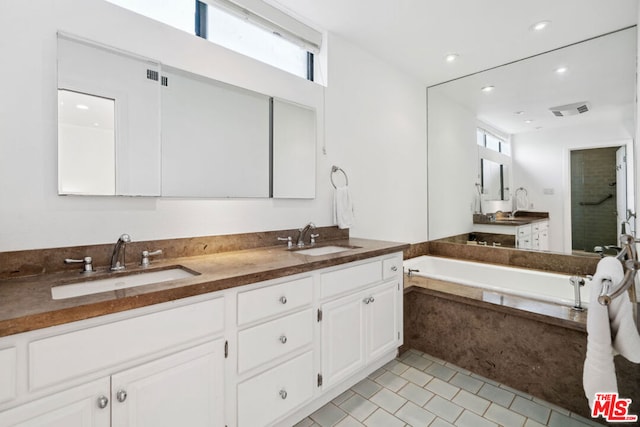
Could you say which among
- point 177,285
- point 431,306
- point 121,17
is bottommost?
point 431,306

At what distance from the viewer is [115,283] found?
139cm

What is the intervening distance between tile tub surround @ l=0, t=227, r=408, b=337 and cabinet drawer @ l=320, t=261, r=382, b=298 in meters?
0.07

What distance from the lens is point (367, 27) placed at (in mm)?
2424

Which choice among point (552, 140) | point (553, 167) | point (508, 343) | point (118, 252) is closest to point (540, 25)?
point (552, 140)

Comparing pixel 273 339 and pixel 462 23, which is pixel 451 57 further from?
pixel 273 339

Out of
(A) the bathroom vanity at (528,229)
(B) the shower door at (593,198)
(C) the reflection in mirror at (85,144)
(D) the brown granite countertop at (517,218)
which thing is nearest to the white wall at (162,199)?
(C) the reflection in mirror at (85,144)

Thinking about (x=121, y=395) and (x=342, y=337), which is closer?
(x=121, y=395)

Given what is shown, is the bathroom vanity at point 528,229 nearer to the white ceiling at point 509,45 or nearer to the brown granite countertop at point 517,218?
the brown granite countertop at point 517,218

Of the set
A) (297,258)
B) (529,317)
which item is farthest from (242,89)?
(529,317)

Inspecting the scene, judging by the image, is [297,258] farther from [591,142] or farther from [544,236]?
[591,142]

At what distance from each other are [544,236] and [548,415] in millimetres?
1661

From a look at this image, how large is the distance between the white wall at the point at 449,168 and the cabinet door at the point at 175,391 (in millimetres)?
2920

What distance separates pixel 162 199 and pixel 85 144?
42 centimetres

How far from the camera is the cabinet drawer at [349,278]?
5.75ft
